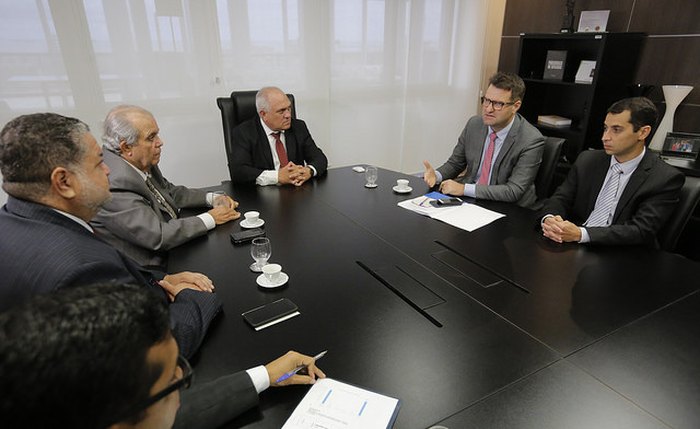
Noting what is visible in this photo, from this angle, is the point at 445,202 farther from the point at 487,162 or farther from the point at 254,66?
the point at 254,66

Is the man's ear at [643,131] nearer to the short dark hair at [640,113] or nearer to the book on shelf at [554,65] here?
the short dark hair at [640,113]

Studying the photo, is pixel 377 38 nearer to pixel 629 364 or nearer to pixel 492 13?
pixel 492 13

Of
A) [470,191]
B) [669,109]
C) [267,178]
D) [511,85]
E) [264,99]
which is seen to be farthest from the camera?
[669,109]

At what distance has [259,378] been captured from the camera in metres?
0.93

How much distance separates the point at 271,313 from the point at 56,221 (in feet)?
2.11

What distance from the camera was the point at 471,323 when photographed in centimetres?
118

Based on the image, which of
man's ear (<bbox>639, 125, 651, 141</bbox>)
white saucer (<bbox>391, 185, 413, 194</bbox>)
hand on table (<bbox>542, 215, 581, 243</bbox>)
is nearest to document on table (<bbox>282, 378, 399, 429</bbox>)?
hand on table (<bbox>542, 215, 581, 243</bbox>)

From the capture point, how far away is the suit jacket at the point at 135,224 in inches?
63.6

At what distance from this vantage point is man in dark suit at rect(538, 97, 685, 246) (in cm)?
169

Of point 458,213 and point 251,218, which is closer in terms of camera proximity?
point 251,218

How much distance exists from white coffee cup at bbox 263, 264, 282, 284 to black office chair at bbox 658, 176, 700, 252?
1.75 meters

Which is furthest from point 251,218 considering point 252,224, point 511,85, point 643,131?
point 643,131

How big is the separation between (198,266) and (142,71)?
Result: 8.23 ft

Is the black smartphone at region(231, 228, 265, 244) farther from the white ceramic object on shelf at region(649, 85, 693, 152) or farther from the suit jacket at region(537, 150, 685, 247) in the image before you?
the white ceramic object on shelf at region(649, 85, 693, 152)
